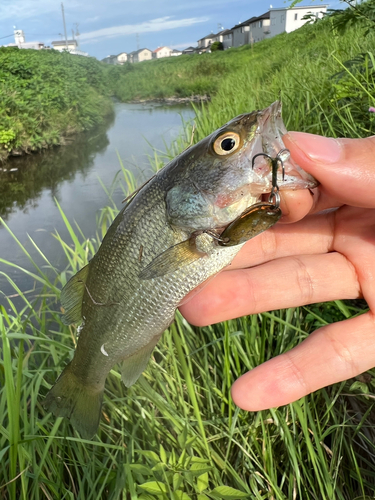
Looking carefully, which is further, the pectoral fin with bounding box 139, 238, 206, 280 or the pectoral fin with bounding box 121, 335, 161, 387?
the pectoral fin with bounding box 121, 335, 161, 387

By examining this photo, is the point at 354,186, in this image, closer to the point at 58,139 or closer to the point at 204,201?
the point at 204,201

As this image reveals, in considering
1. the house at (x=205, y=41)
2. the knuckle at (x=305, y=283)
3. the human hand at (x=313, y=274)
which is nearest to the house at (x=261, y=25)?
the house at (x=205, y=41)

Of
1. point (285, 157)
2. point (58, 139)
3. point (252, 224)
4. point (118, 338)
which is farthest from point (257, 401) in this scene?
point (58, 139)

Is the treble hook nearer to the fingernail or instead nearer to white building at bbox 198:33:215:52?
the fingernail

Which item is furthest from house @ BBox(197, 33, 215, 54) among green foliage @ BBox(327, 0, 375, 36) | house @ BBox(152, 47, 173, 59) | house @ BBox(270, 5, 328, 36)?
green foliage @ BBox(327, 0, 375, 36)

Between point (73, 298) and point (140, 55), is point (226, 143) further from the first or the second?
point (140, 55)
